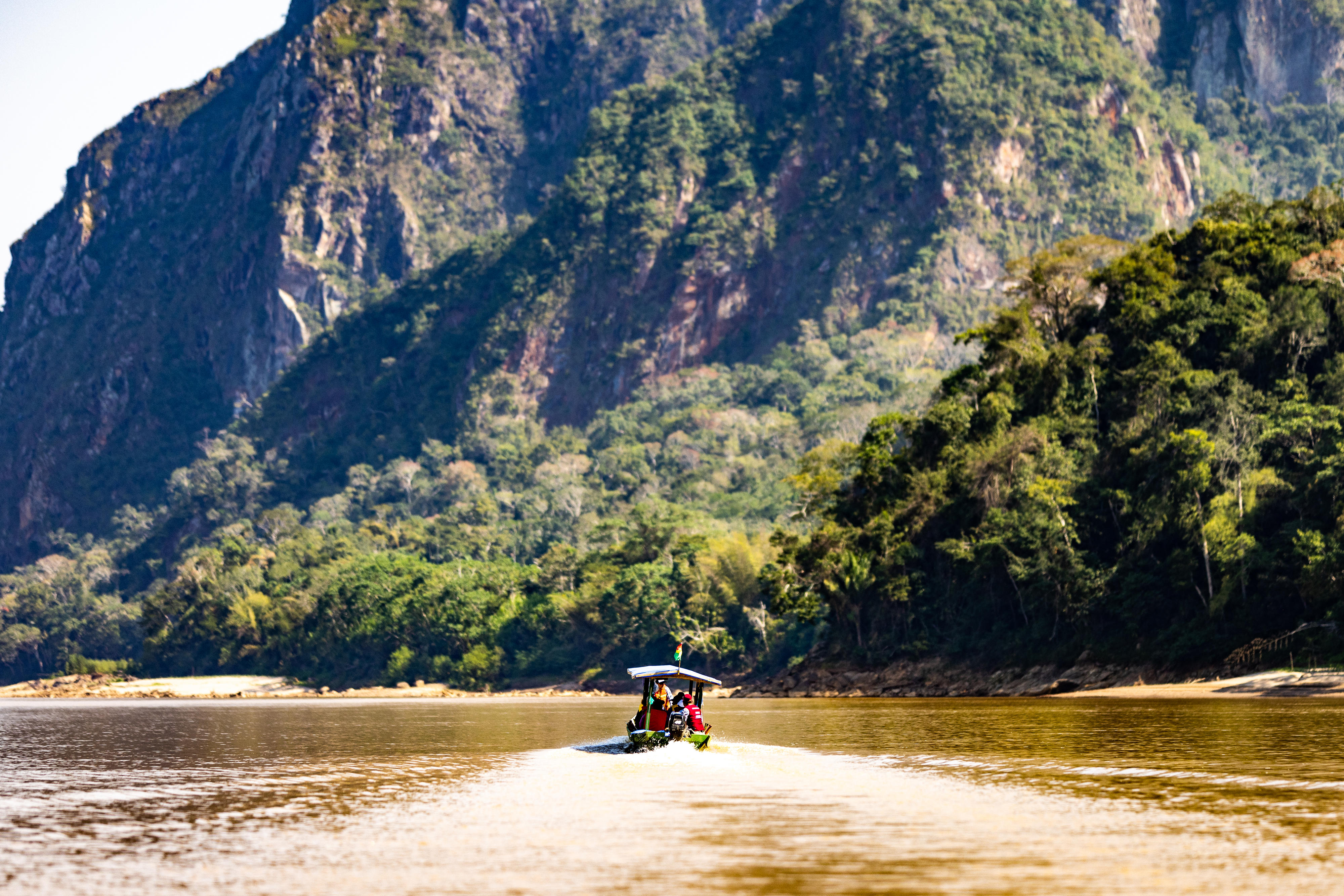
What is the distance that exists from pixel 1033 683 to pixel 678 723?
39.9 m

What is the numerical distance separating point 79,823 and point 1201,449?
5295cm

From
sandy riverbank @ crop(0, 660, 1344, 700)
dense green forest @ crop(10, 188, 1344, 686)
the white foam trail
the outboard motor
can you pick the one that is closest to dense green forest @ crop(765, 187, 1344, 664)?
dense green forest @ crop(10, 188, 1344, 686)

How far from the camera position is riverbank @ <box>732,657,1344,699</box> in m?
61.0

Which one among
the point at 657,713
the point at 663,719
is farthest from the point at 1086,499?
the point at 657,713

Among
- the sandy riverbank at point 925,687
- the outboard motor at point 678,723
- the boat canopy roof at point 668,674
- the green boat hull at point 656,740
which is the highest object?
the boat canopy roof at point 668,674

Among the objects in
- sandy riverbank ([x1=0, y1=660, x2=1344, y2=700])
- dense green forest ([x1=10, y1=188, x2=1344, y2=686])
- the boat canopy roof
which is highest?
dense green forest ([x1=10, y1=188, x2=1344, y2=686])

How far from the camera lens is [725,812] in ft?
94.1

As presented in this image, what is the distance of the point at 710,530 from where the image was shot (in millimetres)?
136500

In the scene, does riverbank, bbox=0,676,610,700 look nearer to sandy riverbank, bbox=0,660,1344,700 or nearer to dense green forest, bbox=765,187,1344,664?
sandy riverbank, bbox=0,660,1344,700

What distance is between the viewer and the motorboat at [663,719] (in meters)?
40.9

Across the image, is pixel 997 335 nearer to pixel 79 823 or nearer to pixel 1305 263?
pixel 1305 263

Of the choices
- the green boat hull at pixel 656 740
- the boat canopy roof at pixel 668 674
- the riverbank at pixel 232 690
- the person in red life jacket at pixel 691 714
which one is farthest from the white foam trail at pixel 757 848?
the riverbank at pixel 232 690

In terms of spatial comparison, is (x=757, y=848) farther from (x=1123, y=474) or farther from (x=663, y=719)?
(x=1123, y=474)

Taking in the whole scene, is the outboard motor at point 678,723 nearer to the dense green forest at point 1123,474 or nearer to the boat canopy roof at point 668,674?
the boat canopy roof at point 668,674
